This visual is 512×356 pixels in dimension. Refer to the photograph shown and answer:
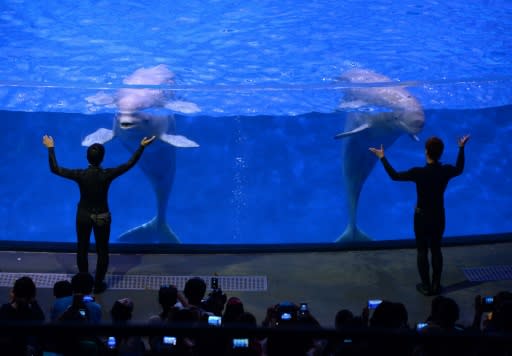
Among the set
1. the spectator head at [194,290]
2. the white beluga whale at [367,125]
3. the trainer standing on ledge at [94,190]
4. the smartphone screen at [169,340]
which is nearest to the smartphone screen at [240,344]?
the smartphone screen at [169,340]

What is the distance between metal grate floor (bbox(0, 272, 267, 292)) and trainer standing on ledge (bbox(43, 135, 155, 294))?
46 cm

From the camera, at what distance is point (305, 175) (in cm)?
960

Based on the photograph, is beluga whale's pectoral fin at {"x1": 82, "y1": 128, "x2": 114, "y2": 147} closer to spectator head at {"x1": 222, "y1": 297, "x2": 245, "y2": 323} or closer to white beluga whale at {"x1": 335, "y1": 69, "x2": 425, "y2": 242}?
white beluga whale at {"x1": 335, "y1": 69, "x2": 425, "y2": 242}

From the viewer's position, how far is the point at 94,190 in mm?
7445

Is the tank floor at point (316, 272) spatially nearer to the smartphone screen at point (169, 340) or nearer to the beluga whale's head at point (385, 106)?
the beluga whale's head at point (385, 106)

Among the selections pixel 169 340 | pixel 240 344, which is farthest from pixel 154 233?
pixel 240 344

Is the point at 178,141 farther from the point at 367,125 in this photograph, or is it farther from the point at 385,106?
the point at 385,106

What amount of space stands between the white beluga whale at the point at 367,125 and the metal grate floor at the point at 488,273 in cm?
142

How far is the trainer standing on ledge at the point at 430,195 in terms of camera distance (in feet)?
24.6

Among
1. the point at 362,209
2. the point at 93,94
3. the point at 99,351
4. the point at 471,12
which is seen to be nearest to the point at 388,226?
the point at 362,209

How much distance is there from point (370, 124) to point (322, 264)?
76.2 inches

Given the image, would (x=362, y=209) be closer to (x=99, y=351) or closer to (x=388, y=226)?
(x=388, y=226)

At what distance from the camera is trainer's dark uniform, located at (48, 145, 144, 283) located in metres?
7.43

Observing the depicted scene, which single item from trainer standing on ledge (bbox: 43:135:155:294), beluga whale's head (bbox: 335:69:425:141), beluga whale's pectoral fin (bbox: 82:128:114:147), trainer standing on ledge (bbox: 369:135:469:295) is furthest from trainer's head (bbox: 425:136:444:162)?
beluga whale's pectoral fin (bbox: 82:128:114:147)
